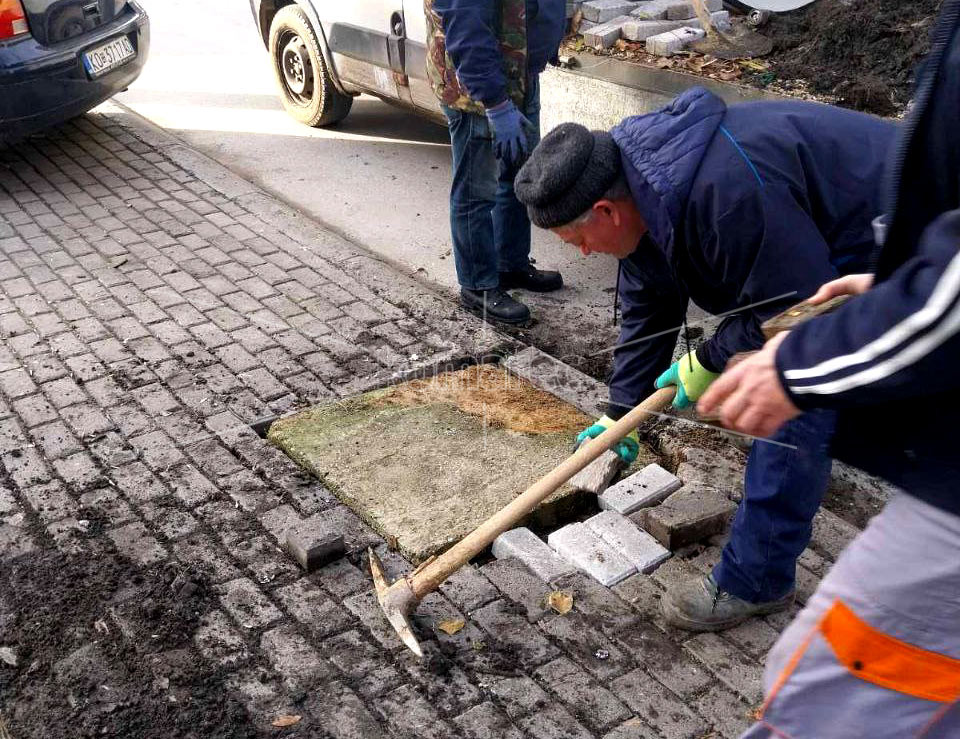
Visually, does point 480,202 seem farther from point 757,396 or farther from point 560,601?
point 757,396

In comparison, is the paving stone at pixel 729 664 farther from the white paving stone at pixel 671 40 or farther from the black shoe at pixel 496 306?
the white paving stone at pixel 671 40

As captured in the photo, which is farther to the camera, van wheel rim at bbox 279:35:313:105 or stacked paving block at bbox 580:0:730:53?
van wheel rim at bbox 279:35:313:105

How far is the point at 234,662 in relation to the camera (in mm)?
3236

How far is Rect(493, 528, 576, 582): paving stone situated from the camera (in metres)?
3.59

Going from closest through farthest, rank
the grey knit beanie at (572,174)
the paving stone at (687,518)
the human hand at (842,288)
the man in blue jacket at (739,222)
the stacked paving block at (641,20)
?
1. the human hand at (842,288)
2. the man in blue jacket at (739,222)
3. the grey knit beanie at (572,174)
4. the paving stone at (687,518)
5. the stacked paving block at (641,20)

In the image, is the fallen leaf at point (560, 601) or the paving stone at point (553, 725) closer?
the paving stone at point (553, 725)

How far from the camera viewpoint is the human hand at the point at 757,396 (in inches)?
78.6

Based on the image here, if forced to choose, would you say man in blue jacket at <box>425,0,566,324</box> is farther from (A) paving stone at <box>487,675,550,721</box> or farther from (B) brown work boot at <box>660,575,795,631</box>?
(A) paving stone at <box>487,675,550,721</box>

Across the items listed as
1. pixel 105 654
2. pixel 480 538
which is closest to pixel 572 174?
pixel 480 538

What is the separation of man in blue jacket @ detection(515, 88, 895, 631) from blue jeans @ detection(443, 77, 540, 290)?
A: 215cm

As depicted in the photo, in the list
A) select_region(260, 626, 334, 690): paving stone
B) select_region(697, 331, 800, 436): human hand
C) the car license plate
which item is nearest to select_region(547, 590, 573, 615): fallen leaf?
select_region(260, 626, 334, 690): paving stone

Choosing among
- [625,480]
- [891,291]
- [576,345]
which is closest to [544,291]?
[576,345]

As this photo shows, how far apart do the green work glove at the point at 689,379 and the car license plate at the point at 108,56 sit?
220 inches

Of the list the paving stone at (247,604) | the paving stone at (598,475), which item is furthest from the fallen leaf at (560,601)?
the paving stone at (247,604)
